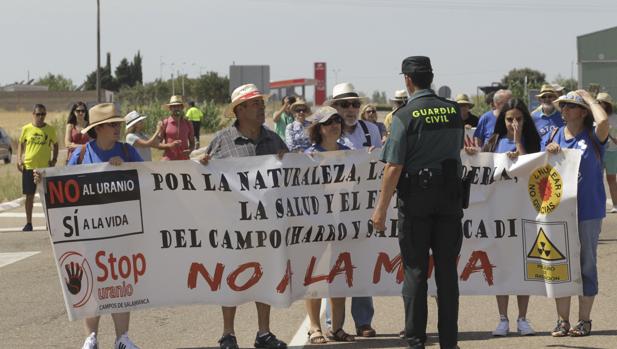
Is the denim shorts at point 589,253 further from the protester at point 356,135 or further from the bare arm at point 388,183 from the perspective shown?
the bare arm at point 388,183

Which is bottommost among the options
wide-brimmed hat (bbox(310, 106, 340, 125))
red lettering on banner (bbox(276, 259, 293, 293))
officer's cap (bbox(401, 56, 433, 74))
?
red lettering on banner (bbox(276, 259, 293, 293))

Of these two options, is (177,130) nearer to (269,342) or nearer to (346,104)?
(346,104)

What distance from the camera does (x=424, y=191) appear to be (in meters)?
7.98

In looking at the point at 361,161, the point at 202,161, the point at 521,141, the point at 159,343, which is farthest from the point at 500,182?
the point at 159,343

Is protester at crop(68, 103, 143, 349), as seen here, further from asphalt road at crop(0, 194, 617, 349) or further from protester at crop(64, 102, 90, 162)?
protester at crop(64, 102, 90, 162)

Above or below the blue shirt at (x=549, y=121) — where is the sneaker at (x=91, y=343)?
below

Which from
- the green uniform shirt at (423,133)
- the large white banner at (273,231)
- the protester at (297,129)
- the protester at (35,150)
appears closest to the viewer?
the green uniform shirt at (423,133)

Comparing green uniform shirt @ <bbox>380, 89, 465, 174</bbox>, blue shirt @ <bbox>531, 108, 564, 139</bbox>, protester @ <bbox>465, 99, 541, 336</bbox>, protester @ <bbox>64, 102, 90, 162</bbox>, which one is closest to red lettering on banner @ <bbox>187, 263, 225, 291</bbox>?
green uniform shirt @ <bbox>380, 89, 465, 174</bbox>

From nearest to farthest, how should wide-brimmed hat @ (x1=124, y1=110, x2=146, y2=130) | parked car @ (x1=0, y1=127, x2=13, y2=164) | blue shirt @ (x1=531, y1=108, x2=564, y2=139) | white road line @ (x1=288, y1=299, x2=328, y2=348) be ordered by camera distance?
white road line @ (x1=288, y1=299, x2=328, y2=348) → blue shirt @ (x1=531, y1=108, x2=564, y2=139) → wide-brimmed hat @ (x1=124, y1=110, x2=146, y2=130) → parked car @ (x1=0, y1=127, x2=13, y2=164)

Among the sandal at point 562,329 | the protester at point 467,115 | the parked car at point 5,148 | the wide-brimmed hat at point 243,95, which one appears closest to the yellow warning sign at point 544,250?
the sandal at point 562,329

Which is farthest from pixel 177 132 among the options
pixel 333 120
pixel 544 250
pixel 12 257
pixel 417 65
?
pixel 417 65

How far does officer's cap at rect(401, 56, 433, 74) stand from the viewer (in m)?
8.01

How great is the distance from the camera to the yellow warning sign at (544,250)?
9227mm

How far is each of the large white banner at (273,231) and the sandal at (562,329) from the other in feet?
0.75
